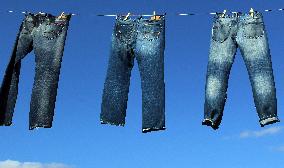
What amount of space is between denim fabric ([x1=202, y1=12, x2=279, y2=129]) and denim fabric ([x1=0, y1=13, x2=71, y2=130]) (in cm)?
225

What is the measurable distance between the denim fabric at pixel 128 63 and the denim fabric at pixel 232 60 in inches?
28.7

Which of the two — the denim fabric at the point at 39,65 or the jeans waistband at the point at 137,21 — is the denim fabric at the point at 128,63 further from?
the denim fabric at the point at 39,65

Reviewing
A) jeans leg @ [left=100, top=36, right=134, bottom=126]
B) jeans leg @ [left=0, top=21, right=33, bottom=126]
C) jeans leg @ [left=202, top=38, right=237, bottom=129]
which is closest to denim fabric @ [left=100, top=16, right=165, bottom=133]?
jeans leg @ [left=100, top=36, right=134, bottom=126]

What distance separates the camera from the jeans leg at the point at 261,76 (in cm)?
821

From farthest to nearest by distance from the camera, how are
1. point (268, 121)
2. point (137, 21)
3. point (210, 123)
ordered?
point (137, 21)
point (210, 123)
point (268, 121)

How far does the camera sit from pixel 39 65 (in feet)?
28.9

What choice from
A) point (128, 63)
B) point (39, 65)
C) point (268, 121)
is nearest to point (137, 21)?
point (128, 63)

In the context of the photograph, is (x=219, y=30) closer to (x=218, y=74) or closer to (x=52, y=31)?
(x=218, y=74)

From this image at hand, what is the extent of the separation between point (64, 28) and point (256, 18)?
282 centimetres

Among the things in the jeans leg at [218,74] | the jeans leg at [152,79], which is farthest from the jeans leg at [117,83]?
the jeans leg at [218,74]

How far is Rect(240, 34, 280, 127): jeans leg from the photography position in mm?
8211

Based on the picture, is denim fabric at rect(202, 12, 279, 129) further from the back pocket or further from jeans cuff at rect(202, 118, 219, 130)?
the back pocket

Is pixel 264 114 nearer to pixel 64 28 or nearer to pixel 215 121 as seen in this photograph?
pixel 215 121

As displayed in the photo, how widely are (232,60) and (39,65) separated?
9.26ft
